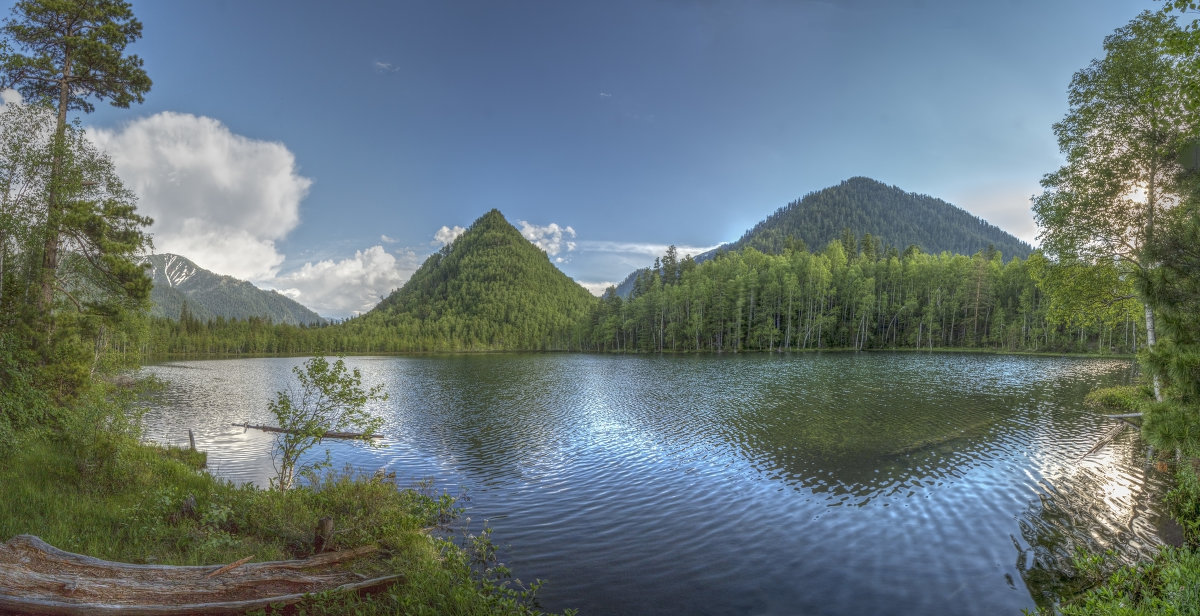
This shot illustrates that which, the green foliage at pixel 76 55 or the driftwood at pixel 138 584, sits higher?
the green foliage at pixel 76 55

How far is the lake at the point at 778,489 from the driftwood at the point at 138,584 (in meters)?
4.98

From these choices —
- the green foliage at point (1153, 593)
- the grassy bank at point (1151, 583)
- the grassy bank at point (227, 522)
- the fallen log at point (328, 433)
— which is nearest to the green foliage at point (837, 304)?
the fallen log at point (328, 433)

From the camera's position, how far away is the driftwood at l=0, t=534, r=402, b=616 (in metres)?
7.04

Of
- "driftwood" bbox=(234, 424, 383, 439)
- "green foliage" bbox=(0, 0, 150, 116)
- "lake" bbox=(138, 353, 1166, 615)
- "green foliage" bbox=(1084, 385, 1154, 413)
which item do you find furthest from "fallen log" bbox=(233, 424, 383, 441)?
"green foliage" bbox=(1084, 385, 1154, 413)

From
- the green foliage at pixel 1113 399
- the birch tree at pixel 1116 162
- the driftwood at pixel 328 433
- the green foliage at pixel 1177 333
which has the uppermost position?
the birch tree at pixel 1116 162

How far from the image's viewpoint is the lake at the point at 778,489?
1067 centimetres

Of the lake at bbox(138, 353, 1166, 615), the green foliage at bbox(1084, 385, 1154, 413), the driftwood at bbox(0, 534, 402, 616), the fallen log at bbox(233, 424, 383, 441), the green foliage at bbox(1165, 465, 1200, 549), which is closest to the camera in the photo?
the driftwood at bbox(0, 534, 402, 616)

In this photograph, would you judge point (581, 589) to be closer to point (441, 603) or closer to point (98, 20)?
point (441, 603)

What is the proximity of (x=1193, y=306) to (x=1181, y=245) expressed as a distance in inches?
48.7

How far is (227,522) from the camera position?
469 inches

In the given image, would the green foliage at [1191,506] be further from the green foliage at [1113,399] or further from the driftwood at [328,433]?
the driftwood at [328,433]

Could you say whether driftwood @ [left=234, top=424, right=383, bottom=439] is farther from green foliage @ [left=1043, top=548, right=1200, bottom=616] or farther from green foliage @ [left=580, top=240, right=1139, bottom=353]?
green foliage @ [left=580, top=240, right=1139, bottom=353]

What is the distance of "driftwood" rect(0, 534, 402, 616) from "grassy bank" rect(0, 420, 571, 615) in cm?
79

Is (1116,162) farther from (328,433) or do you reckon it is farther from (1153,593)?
(328,433)
